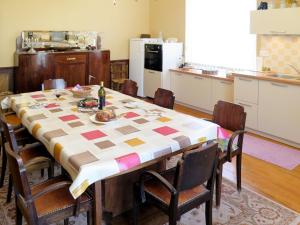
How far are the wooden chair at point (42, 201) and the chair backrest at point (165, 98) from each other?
1612mm

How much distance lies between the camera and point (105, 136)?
224 cm

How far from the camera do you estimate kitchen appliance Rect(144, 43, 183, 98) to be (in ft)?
19.6

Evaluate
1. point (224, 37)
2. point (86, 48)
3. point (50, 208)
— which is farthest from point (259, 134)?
point (86, 48)

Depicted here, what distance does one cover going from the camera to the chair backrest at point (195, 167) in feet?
5.93

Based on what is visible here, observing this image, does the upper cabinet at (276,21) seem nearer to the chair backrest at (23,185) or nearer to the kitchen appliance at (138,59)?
the kitchen appliance at (138,59)

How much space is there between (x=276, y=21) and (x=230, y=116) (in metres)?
1.89

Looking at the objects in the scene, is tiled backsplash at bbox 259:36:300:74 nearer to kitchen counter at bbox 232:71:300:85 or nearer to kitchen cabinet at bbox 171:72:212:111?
kitchen counter at bbox 232:71:300:85

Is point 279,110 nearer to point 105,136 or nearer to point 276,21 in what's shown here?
point 276,21

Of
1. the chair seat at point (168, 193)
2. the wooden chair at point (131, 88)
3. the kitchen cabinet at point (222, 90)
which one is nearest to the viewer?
the chair seat at point (168, 193)

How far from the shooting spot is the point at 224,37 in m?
5.40

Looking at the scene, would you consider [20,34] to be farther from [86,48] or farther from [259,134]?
[259,134]

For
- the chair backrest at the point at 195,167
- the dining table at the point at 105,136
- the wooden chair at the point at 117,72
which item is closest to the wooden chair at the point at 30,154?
the dining table at the point at 105,136

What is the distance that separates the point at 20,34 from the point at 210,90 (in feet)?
11.5

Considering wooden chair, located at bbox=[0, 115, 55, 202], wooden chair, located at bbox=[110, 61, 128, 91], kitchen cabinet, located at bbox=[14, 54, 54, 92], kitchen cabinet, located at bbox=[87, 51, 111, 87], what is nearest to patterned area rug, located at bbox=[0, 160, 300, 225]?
wooden chair, located at bbox=[0, 115, 55, 202]
